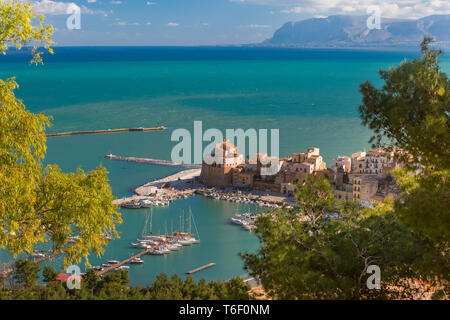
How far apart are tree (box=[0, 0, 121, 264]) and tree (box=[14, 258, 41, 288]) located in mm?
8612

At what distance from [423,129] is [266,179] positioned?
68.6 ft

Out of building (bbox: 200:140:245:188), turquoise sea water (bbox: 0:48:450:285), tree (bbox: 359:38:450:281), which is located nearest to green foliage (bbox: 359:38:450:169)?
tree (bbox: 359:38:450:281)

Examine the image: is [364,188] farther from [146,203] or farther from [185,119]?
[185,119]

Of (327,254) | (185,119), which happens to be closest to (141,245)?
(327,254)

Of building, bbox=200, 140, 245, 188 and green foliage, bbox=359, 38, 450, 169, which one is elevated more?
green foliage, bbox=359, 38, 450, 169

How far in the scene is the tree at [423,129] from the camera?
3.92m

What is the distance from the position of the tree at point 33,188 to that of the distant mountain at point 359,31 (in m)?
103

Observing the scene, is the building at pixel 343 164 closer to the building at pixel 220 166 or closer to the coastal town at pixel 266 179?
the coastal town at pixel 266 179

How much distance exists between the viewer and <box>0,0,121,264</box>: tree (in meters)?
3.80

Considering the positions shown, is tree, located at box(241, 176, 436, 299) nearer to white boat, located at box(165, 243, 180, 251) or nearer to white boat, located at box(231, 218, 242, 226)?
white boat, located at box(165, 243, 180, 251)

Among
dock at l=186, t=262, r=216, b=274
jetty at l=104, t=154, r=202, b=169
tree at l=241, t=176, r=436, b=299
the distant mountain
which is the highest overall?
the distant mountain

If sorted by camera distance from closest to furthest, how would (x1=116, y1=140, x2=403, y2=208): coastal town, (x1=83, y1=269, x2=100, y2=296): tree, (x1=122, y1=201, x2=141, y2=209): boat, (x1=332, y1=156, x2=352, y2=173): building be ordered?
1. (x1=83, y1=269, x2=100, y2=296): tree
2. (x1=122, y1=201, x2=141, y2=209): boat
3. (x1=116, y1=140, x2=403, y2=208): coastal town
4. (x1=332, y1=156, x2=352, y2=173): building

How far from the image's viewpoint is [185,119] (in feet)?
138

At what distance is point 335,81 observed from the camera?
2771 inches
